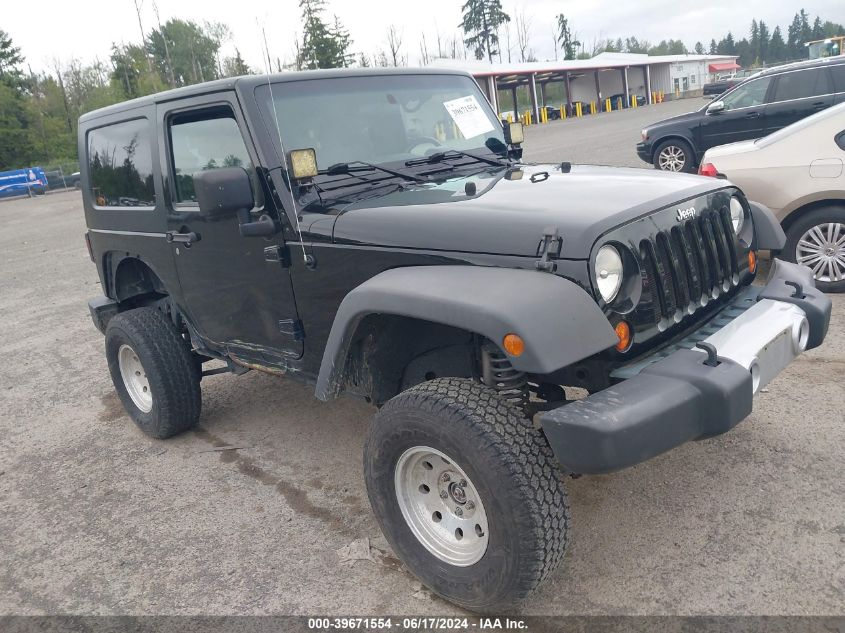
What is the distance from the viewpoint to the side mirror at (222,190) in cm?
307

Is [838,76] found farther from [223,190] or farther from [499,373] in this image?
[223,190]

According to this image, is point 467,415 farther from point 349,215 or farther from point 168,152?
point 168,152

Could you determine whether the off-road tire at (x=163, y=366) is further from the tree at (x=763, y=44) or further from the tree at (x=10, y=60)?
the tree at (x=763, y=44)

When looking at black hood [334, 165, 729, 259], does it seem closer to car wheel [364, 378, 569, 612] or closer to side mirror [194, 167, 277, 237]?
side mirror [194, 167, 277, 237]

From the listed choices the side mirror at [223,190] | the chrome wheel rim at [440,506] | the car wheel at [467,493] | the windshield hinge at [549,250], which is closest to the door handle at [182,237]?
the side mirror at [223,190]

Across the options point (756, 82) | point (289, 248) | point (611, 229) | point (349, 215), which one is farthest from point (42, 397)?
point (756, 82)

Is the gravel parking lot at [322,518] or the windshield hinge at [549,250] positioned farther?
the gravel parking lot at [322,518]

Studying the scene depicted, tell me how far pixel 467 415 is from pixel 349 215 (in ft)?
3.67

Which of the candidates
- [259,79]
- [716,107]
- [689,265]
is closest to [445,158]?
[259,79]

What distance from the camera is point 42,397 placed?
5762mm

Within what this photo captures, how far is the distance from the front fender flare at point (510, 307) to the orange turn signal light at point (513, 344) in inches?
0.7

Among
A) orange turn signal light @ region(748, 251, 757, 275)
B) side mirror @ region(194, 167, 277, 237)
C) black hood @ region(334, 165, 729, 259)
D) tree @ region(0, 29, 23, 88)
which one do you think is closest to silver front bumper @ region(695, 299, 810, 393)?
orange turn signal light @ region(748, 251, 757, 275)

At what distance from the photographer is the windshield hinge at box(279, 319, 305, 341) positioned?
3.46 metres

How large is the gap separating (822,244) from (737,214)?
2870 millimetres
